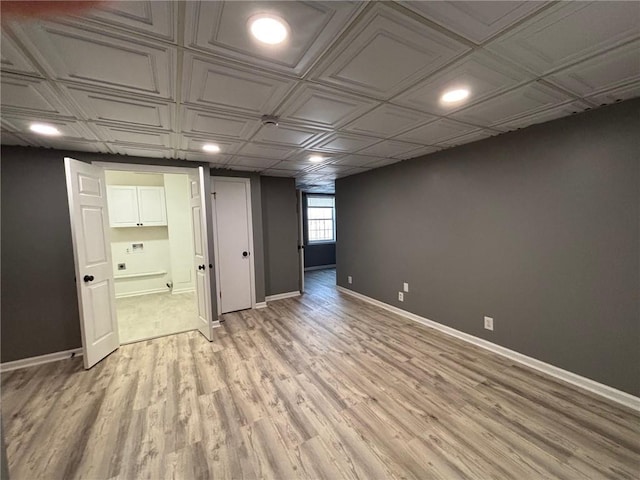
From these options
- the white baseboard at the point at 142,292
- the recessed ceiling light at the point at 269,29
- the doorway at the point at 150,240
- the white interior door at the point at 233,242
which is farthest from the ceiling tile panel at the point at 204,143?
the white baseboard at the point at 142,292

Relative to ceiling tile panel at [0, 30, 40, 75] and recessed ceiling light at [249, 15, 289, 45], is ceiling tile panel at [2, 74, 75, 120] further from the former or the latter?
recessed ceiling light at [249, 15, 289, 45]

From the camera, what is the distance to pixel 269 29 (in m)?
1.14

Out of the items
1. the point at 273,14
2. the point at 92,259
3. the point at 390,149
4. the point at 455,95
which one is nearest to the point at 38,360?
the point at 92,259

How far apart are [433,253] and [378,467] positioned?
2.59 m

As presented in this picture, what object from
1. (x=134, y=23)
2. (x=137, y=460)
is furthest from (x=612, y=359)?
(x=134, y=23)

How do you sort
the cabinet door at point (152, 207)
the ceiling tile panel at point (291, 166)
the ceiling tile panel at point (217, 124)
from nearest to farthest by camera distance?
1. the ceiling tile panel at point (217, 124)
2. the ceiling tile panel at point (291, 166)
3. the cabinet door at point (152, 207)

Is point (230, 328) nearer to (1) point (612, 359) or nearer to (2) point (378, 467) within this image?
(2) point (378, 467)

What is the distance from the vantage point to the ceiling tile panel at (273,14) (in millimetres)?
1023

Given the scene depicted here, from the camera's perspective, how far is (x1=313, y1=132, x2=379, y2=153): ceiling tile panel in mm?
2585

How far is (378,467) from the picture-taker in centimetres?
158

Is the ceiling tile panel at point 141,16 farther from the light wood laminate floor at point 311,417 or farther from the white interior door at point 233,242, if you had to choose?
the white interior door at point 233,242

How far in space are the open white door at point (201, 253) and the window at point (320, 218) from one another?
4609 mm

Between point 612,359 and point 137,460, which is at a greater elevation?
point 612,359

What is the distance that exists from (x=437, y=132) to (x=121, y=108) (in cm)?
268
